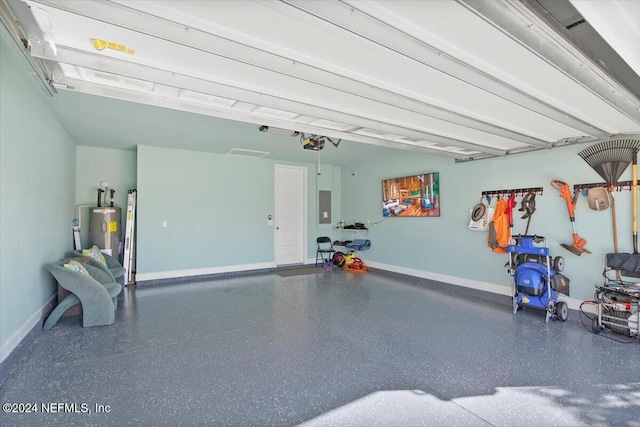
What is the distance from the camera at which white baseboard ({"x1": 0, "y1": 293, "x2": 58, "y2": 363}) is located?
8.12ft

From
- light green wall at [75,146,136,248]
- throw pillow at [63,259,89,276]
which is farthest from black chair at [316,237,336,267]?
throw pillow at [63,259,89,276]

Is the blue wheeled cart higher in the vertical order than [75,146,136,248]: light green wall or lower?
lower

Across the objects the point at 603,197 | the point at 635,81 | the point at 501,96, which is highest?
the point at 635,81

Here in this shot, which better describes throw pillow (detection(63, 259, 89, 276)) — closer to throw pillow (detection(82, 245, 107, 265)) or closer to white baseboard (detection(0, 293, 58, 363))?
white baseboard (detection(0, 293, 58, 363))

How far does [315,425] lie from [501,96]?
2732mm

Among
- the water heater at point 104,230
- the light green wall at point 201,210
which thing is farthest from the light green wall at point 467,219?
the water heater at point 104,230

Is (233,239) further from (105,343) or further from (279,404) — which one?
(279,404)

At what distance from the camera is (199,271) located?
6.22m

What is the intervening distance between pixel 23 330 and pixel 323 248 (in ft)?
19.2

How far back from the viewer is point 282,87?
7.57ft

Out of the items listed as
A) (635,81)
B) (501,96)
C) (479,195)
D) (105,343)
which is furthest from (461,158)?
(105,343)

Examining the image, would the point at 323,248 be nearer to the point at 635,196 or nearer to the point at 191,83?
the point at 635,196

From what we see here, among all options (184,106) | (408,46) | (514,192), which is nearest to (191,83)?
(184,106)

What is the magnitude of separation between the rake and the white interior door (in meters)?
5.46
